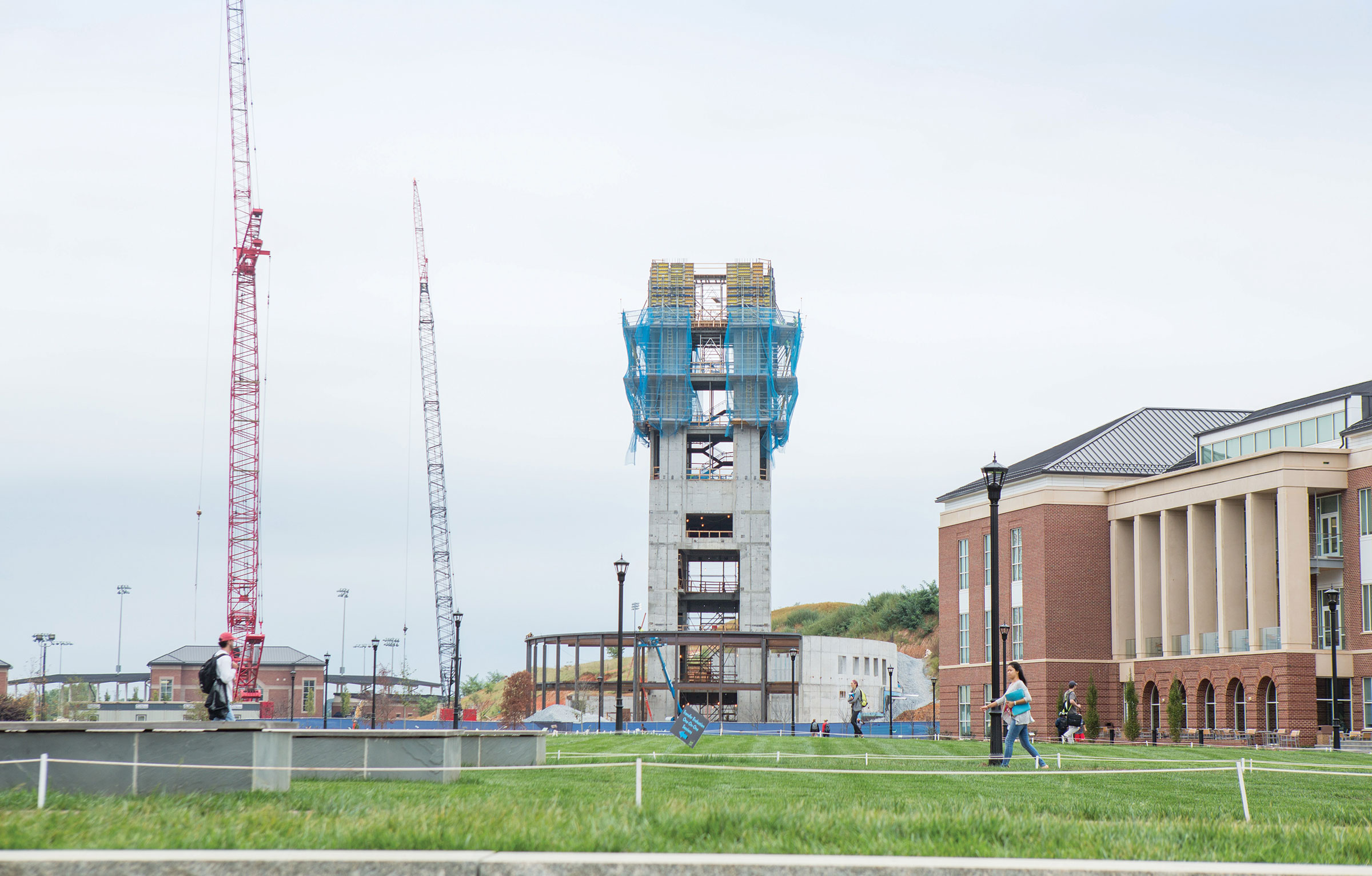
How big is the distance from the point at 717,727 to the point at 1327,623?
29138 millimetres

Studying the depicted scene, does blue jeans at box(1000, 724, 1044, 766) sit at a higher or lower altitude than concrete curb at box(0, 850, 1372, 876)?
lower

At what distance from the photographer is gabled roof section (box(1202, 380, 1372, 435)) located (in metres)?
57.6

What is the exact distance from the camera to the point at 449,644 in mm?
131125

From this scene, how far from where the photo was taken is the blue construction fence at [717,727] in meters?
69.2

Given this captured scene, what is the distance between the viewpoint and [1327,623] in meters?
56.4

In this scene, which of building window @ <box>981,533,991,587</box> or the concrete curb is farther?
building window @ <box>981,533,991,587</box>

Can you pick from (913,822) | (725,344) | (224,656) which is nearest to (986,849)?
(913,822)

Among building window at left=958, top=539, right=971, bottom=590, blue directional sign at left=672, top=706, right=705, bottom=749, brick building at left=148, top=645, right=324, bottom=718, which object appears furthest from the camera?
brick building at left=148, top=645, right=324, bottom=718

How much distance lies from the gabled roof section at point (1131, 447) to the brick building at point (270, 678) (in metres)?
83.9

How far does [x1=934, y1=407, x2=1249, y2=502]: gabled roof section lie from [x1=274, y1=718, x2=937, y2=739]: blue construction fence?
13.4 meters

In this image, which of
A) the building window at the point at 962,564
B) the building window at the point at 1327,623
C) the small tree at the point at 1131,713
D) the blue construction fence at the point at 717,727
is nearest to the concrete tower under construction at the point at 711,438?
the blue construction fence at the point at 717,727

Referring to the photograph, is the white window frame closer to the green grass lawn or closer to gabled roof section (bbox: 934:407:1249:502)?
gabled roof section (bbox: 934:407:1249:502)

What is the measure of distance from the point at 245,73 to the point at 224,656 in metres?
96.8

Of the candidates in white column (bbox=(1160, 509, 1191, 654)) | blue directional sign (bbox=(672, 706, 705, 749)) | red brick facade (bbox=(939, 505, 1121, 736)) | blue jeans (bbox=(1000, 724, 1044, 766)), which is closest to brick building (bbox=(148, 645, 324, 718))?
red brick facade (bbox=(939, 505, 1121, 736))
